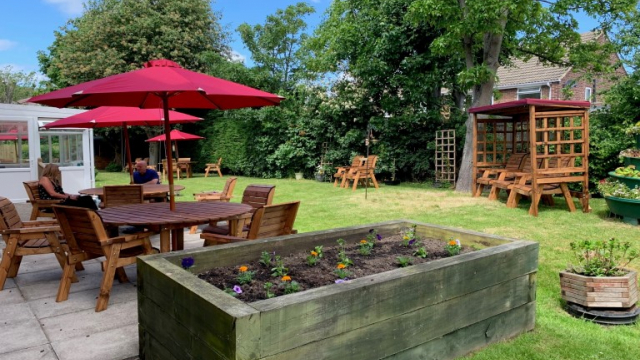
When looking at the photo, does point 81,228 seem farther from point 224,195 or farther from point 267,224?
point 224,195

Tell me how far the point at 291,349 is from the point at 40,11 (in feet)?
185

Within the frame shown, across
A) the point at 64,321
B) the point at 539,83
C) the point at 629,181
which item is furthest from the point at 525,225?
the point at 539,83

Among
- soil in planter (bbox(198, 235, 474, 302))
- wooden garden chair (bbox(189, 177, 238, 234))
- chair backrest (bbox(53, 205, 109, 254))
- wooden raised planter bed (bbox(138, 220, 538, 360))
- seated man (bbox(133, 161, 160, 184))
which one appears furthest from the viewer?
seated man (bbox(133, 161, 160, 184))

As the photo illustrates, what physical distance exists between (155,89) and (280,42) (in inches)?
769

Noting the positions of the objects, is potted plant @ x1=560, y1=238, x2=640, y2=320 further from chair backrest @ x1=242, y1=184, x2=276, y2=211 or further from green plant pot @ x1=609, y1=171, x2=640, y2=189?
green plant pot @ x1=609, y1=171, x2=640, y2=189

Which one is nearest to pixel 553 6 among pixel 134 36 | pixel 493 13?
pixel 493 13

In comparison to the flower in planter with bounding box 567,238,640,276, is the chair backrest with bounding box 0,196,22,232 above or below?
above

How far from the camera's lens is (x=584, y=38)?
72.4 ft

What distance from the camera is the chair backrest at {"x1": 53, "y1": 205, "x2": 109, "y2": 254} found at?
3.47 metres

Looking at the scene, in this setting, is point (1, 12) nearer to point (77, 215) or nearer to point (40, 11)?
point (40, 11)

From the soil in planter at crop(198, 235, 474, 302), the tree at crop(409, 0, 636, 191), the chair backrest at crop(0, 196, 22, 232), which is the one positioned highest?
the tree at crop(409, 0, 636, 191)

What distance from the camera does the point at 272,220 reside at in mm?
4070

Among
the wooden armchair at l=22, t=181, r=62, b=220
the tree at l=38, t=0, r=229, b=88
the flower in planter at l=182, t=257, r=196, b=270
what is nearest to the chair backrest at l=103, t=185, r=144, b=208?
the wooden armchair at l=22, t=181, r=62, b=220

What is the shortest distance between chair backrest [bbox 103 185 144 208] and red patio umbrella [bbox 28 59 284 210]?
1393mm
